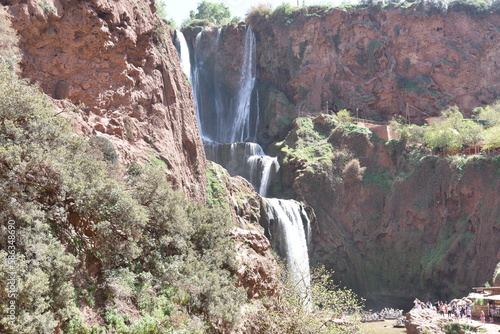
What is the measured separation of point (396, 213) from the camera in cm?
4716

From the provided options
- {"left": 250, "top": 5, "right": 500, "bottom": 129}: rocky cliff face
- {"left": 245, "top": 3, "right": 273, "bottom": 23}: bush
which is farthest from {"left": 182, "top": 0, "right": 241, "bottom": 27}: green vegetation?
{"left": 250, "top": 5, "right": 500, "bottom": 129}: rocky cliff face

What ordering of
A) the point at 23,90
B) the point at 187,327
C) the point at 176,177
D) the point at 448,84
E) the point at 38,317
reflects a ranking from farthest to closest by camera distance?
the point at 448,84 < the point at 176,177 < the point at 187,327 < the point at 23,90 < the point at 38,317

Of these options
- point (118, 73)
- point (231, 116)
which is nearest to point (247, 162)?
point (231, 116)

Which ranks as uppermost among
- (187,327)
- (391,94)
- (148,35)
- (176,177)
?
(391,94)

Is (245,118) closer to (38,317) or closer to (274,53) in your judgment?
(274,53)

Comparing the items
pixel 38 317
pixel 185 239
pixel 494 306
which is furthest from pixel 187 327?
pixel 494 306

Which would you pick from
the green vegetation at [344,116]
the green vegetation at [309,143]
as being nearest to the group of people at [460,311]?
the green vegetation at [309,143]

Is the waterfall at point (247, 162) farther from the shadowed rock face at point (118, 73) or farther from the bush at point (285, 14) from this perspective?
the bush at point (285, 14)

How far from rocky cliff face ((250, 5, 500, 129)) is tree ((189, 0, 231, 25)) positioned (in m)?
32.5

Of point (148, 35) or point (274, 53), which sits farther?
point (274, 53)

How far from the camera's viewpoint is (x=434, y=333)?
27.4 meters

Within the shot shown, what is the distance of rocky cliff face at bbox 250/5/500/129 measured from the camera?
5950 cm

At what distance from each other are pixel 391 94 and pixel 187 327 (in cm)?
5052

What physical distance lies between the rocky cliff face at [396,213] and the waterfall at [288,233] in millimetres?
3512
